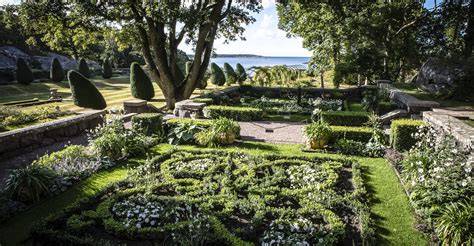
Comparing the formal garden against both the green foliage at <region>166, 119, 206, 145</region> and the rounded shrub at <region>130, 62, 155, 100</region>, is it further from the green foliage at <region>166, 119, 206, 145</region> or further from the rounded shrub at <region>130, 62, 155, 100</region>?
the rounded shrub at <region>130, 62, 155, 100</region>

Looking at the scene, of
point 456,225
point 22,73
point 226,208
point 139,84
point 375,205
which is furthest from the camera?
point 22,73

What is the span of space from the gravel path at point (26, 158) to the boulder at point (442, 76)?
47.5 feet

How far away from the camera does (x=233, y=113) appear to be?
1236cm

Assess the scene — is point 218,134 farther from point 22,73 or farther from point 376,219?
point 22,73

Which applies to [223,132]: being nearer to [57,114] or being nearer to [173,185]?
[173,185]

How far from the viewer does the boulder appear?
43.3ft

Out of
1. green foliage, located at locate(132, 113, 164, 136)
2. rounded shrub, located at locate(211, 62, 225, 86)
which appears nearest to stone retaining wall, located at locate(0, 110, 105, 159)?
green foliage, located at locate(132, 113, 164, 136)

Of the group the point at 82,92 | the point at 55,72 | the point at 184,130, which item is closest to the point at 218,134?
the point at 184,130

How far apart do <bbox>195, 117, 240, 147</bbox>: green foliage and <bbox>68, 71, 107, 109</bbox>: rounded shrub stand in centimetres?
873

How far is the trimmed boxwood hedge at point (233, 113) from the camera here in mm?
12164

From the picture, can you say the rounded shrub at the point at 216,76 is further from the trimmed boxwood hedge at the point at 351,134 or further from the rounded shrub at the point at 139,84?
the trimmed boxwood hedge at the point at 351,134

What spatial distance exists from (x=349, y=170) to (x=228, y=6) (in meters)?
13.1

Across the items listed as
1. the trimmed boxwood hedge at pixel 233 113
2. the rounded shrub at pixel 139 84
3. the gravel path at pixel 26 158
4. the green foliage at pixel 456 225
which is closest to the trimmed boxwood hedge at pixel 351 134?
the trimmed boxwood hedge at pixel 233 113

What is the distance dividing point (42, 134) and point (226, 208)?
6461 mm
